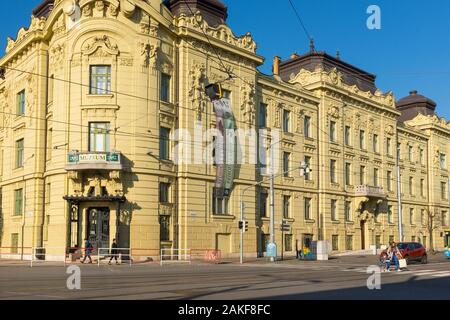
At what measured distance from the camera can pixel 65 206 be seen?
38.6 metres

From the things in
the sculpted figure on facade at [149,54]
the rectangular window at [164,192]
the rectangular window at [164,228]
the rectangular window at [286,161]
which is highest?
the sculpted figure on facade at [149,54]

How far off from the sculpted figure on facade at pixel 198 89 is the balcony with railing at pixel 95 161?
25.2 feet

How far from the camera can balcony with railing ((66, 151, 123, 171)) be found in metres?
36.8

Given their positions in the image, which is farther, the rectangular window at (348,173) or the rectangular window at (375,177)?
the rectangular window at (375,177)

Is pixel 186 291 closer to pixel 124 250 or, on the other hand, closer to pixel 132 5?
pixel 124 250

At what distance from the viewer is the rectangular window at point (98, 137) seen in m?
38.7

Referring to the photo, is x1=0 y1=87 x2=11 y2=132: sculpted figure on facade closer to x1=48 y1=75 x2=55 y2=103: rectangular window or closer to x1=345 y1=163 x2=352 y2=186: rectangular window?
x1=48 y1=75 x2=55 y2=103: rectangular window

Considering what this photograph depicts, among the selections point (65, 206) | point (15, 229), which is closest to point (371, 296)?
point (65, 206)

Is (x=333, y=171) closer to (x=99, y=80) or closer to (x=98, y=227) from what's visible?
(x=99, y=80)

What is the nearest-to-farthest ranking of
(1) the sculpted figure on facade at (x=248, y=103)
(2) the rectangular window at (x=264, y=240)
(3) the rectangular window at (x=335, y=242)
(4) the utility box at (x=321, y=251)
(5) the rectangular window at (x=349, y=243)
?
(4) the utility box at (x=321, y=251), (1) the sculpted figure on facade at (x=248, y=103), (2) the rectangular window at (x=264, y=240), (3) the rectangular window at (x=335, y=242), (5) the rectangular window at (x=349, y=243)

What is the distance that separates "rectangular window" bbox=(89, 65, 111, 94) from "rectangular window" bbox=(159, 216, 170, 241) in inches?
365

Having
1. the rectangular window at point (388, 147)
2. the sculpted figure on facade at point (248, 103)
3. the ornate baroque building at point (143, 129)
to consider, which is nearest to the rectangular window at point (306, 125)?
the ornate baroque building at point (143, 129)

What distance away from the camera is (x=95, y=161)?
36906 millimetres

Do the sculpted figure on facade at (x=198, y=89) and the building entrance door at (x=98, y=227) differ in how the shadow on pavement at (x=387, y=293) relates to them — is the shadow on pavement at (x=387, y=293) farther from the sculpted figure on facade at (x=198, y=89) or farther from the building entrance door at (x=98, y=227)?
the sculpted figure on facade at (x=198, y=89)
